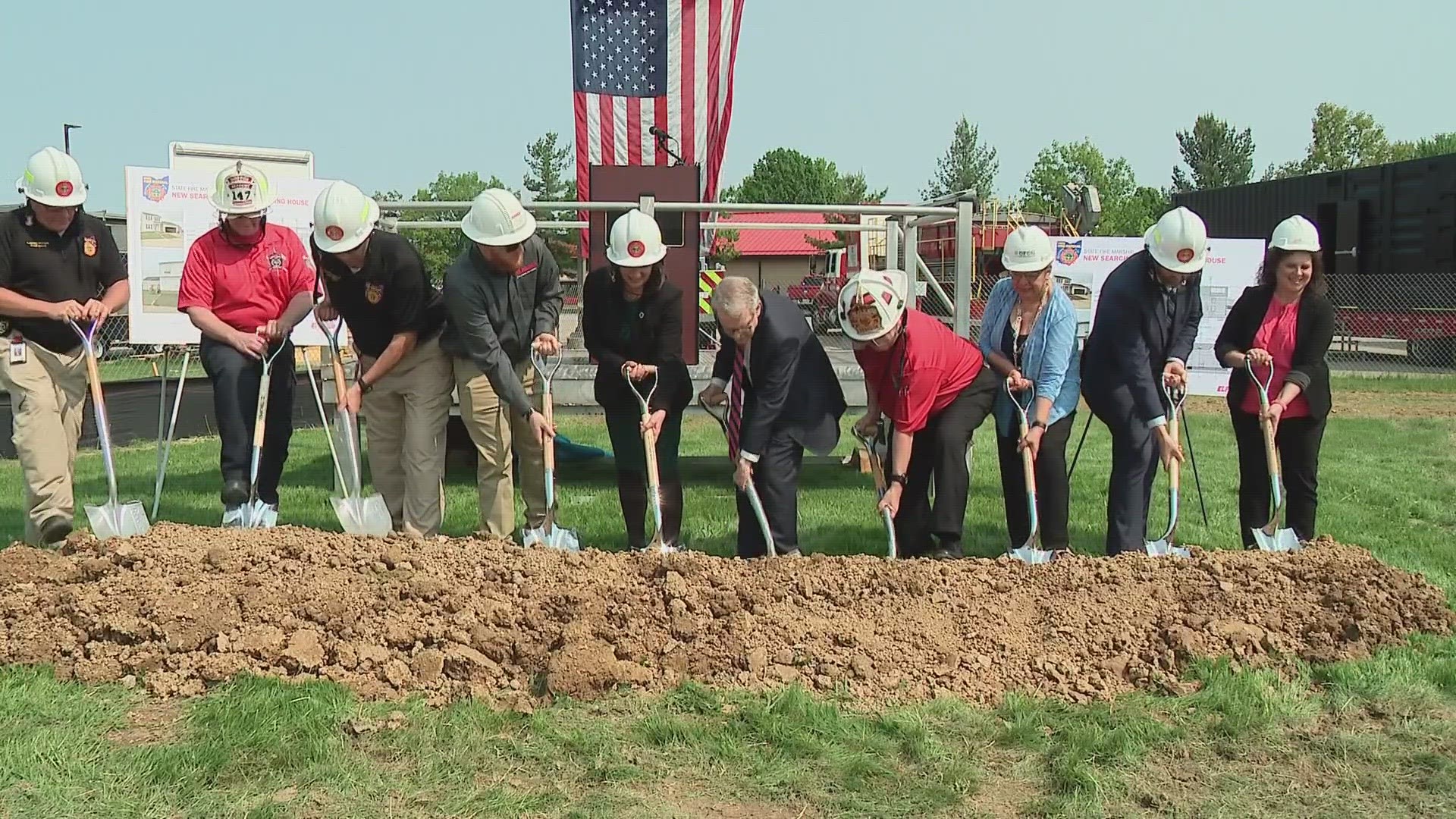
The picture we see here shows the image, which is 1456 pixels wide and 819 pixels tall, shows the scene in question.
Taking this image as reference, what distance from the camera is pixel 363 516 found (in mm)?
5238

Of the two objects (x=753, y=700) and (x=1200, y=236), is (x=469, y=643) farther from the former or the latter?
(x=1200, y=236)

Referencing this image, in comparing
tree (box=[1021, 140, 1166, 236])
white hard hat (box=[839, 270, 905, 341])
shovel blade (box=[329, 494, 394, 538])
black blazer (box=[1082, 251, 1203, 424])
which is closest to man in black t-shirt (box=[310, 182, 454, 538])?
shovel blade (box=[329, 494, 394, 538])

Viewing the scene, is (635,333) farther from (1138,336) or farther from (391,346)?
(1138,336)

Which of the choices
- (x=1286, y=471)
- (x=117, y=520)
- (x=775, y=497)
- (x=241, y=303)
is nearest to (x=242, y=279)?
(x=241, y=303)

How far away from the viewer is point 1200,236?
484cm

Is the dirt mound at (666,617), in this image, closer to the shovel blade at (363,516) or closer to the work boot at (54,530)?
the shovel blade at (363,516)

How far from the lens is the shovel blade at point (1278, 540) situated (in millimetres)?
4980

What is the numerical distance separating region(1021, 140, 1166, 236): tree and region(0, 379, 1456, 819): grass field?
144 ft

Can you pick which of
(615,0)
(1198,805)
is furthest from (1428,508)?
(615,0)

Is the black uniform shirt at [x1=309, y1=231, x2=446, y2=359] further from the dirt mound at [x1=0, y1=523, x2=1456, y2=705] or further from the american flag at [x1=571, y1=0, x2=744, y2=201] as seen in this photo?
the american flag at [x1=571, y1=0, x2=744, y2=201]

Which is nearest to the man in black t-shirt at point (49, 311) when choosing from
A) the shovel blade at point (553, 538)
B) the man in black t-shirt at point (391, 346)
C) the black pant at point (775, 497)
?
the man in black t-shirt at point (391, 346)

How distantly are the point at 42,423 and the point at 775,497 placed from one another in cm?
351

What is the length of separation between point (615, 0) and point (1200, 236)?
8.07 meters

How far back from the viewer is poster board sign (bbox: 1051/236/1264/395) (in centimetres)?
893
